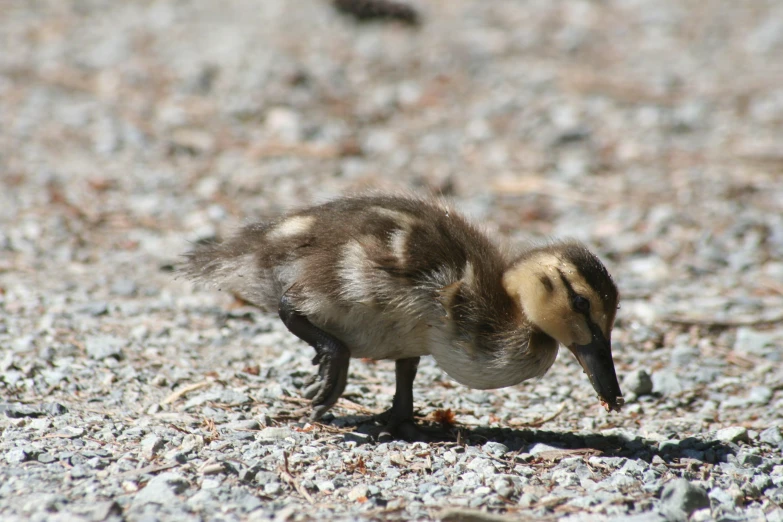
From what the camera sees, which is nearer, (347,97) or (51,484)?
(51,484)

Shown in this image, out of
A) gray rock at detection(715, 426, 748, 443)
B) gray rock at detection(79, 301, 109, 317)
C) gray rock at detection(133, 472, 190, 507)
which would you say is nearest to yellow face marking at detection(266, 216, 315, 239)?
gray rock at detection(133, 472, 190, 507)

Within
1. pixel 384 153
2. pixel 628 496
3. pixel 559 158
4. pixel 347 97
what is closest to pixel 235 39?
pixel 347 97

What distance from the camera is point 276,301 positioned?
175 inches

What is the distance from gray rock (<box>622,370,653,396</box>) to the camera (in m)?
5.10

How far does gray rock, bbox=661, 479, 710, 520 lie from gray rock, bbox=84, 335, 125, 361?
2759mm

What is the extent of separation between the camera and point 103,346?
198 inches

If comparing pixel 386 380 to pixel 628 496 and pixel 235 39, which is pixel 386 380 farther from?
pixel 235 39

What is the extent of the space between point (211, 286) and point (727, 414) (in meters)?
2.60

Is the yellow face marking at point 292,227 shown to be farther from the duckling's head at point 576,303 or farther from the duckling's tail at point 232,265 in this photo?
the duckling's head at point 576,303

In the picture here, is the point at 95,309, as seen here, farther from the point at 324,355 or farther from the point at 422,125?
the point at 422,125

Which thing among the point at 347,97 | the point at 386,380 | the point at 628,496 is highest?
the point at 347,97

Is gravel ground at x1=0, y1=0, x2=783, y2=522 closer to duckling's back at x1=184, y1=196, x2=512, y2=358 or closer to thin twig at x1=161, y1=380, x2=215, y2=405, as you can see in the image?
thin twig at x1=161, y1=380, x2=215, y2=405

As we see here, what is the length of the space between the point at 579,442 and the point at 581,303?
26.2 inches

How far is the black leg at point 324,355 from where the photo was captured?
425 centimetres
